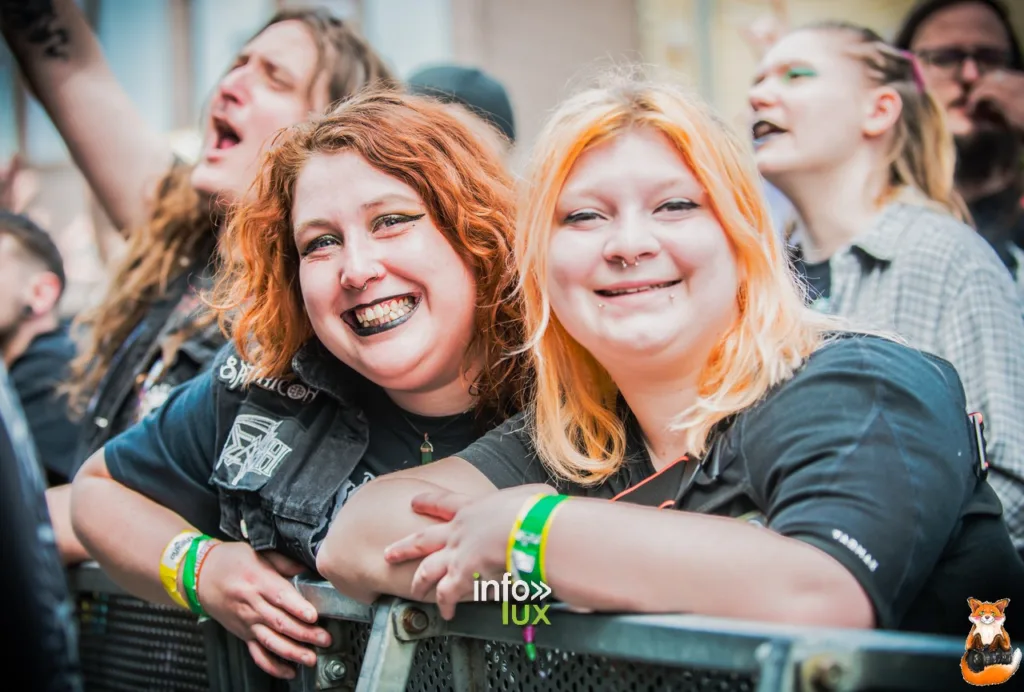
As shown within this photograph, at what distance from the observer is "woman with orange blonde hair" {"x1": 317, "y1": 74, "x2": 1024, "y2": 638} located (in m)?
1.22

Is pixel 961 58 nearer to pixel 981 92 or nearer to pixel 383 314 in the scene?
pixel 981 92

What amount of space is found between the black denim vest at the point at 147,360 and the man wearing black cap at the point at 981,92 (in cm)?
207

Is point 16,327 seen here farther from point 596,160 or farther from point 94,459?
point 596,160

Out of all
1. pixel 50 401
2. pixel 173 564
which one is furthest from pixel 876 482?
pixel 50 401

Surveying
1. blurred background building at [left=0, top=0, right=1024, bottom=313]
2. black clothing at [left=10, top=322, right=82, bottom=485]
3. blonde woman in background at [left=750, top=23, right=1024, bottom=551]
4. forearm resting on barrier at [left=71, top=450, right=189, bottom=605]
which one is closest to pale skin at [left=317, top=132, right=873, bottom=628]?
forearm resting on barrier at [left=71, top=450, right=189, bottom=605]

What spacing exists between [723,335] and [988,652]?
1.78ft

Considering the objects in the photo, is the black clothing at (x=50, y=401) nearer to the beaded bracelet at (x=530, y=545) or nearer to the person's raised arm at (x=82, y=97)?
the person's raised arm at (x=82, y=97)

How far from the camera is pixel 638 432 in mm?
1699

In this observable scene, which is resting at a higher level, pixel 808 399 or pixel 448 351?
pixel 808 399

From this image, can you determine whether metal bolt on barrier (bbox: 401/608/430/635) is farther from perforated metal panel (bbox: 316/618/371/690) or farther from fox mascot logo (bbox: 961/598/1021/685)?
fox mascot logo (bbox: 961/598/1021/685)

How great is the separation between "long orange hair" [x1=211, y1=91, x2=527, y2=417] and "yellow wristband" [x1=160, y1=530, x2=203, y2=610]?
0.34m

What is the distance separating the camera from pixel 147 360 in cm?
271

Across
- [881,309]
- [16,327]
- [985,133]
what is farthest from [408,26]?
[881,309]

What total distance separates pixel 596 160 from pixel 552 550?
0.58 metres
